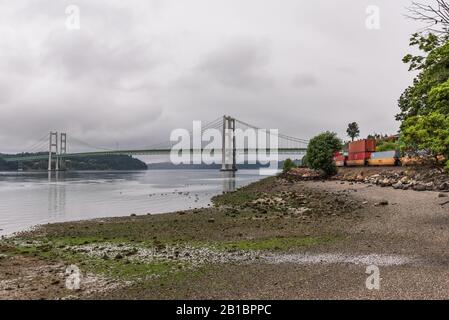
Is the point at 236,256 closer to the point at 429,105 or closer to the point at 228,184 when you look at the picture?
the point at 429,105

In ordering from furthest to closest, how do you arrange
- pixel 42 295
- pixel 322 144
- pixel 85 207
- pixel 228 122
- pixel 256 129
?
pixel 256 129
pixel 228 122
pixel 322 144
pixel 85 207
pixel 42 295

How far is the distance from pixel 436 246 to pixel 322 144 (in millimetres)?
65525

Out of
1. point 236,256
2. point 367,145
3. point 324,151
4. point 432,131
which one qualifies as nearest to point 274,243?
point 236,256

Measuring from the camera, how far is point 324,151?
7706 centimetres

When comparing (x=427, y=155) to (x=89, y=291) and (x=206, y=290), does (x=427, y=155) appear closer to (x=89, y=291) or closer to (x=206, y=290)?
(x=206, y=290)

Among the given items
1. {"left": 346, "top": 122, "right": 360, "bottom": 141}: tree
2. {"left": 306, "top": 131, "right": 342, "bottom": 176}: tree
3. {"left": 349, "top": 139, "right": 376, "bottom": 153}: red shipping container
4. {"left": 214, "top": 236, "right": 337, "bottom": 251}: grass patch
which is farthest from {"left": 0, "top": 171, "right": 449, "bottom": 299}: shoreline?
{"left": 346, "top": 122, "right": 360, "bottom": 141}: tree

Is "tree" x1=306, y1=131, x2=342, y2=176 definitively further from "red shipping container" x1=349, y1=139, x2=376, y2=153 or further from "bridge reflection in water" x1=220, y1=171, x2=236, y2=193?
"bridge reflection in water" x1=220, y1=171, x2=236, y2=193

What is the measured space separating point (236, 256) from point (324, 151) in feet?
217

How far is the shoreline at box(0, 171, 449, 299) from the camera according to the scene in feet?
33.1

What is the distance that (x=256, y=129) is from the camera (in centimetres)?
19012

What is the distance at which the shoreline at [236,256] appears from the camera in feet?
33.1

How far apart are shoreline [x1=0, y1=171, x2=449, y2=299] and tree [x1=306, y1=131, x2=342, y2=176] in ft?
173

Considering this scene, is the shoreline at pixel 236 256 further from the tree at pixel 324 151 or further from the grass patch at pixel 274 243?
the tree at pixel 324 151
